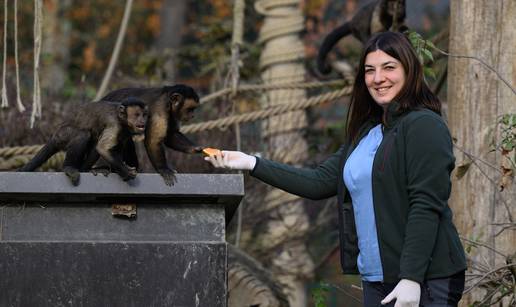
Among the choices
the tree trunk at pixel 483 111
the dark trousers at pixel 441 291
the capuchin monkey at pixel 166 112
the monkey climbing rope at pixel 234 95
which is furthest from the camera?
the monkey climbing rope at pixel 234 95

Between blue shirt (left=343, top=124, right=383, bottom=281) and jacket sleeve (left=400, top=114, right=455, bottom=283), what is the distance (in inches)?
5.5

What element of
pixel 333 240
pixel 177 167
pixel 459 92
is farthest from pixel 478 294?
pixel 333 240

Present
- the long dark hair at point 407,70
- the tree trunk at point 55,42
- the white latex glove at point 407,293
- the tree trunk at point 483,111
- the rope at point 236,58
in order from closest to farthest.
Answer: the white latex glove at point 407,293
the long dark hair at point 407,70
the tree trunk at point 483,111
the rope at point 236,58
the tree trunk at point 55,42

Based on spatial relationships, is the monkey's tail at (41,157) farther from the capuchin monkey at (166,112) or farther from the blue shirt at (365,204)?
the blue shirt at (365,204)

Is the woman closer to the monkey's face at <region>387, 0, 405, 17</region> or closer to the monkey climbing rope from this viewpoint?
the monkey climbing rope

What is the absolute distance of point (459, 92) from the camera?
197 inches

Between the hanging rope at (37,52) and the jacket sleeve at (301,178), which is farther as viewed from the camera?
the hanging rope at (37,52)

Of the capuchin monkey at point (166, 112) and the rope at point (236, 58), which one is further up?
the rope at point (236, 58)

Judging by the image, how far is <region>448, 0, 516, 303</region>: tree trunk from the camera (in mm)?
4848

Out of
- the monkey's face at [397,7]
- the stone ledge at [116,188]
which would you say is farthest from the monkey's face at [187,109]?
the monkey's face at [397,7]

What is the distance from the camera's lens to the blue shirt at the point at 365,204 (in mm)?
3221

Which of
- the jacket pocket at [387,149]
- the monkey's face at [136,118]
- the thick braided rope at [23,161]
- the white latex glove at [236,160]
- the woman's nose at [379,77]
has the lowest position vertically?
the thick braided rope at [23,161]

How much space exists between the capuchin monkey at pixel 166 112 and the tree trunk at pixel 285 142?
306 cm

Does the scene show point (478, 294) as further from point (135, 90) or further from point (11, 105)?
point (11, 105)
